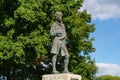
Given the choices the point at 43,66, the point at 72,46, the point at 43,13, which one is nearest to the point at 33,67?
the point at 43,66

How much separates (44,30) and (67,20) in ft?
7.64

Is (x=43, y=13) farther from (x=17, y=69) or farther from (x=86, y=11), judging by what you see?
(x=86, y=11)

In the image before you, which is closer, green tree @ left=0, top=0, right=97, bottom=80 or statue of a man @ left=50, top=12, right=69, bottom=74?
statue of a man @ left=50, top=12, right=69, bottom=74

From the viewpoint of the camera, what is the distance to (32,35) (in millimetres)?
32281

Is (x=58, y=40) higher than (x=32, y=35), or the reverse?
(x=32, y=35)

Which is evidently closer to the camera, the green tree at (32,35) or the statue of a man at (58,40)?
the statue of a man at (58,40)

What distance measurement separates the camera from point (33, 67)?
3762 centimetres

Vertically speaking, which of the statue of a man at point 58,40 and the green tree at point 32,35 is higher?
the green tree at point 32,35

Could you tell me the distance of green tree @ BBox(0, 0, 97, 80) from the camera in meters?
32.0

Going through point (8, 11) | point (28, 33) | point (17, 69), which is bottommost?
point (17, 69)

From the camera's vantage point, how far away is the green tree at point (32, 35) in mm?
32000

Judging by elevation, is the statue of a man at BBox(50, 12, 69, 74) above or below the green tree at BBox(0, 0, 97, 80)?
below

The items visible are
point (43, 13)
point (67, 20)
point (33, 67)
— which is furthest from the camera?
point (33, 67)

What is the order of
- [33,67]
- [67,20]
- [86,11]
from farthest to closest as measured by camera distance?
1. [86,11]
2. [33,67]
3. [67,20]
